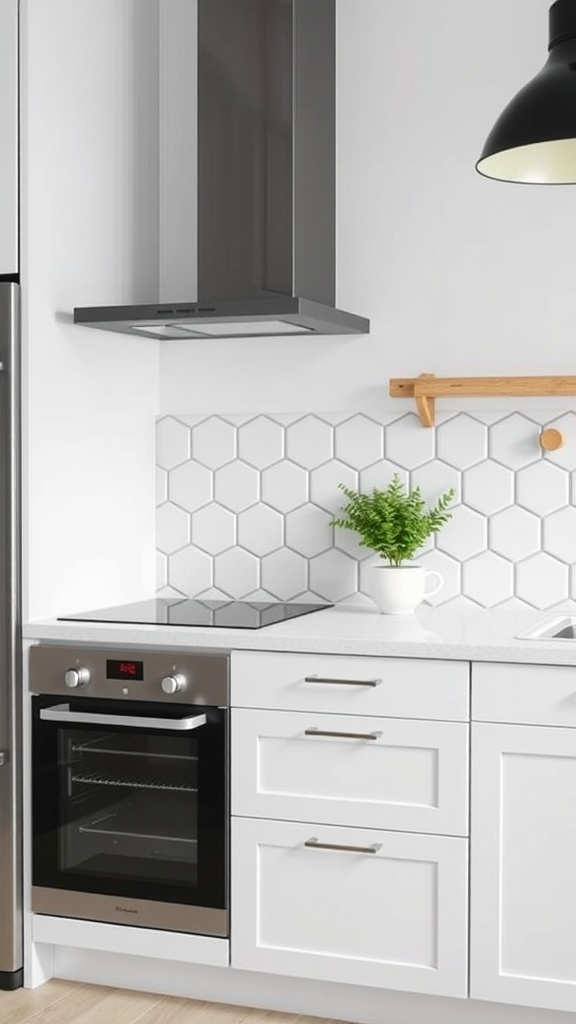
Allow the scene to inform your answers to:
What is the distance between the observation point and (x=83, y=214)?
11.2 feet

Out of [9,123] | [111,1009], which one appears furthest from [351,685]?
[9,123]

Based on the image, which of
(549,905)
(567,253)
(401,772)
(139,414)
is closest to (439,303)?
(567,253)

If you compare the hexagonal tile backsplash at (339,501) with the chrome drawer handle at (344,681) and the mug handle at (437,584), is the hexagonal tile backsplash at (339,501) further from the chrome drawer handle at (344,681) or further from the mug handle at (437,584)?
the chrome drawer handle at (344,681)

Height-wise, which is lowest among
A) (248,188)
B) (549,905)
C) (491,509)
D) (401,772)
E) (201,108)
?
(549,905)

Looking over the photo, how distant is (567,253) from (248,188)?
823 mm

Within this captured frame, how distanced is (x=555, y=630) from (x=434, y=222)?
114 centimetres

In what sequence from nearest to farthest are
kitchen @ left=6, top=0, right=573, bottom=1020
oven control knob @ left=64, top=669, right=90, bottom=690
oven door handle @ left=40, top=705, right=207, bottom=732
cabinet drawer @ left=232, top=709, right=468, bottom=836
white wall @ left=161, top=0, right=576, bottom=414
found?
cabinet drawer @ left=232, top=709, right=468, bottom=836 → oven door handle @ left=40, top=705, right=207, bottom=732 → oven control knob @ left=64, top=669, right=90, bottom=690 → kitchen @ left=6, top=0, right=573, bottom=1020 → white wall @ left=161, top=0, right=576, bottom=414

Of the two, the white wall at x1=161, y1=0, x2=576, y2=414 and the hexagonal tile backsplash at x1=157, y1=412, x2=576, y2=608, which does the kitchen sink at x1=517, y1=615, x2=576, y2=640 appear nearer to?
the hexagonal tile backsplash at x1=157, y1=412, x2=576, y2=608

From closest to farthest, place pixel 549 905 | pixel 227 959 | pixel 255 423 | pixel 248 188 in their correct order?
pixel 549 905 → pixel 227 959 → pixel 248 188 → pixel 255 423

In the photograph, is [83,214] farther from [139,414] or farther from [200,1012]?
[200,1012]

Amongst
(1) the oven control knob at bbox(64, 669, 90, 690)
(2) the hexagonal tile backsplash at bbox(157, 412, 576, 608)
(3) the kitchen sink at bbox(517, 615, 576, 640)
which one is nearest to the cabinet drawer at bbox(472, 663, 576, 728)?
(3) the kitchen sink at bbox(517, 615, 576, 640)

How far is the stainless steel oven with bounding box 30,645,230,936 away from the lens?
304 centimetres

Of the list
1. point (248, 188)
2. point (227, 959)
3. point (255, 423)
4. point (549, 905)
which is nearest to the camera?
point (549, 905)

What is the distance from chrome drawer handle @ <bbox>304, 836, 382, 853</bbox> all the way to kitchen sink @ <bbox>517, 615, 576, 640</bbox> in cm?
55
